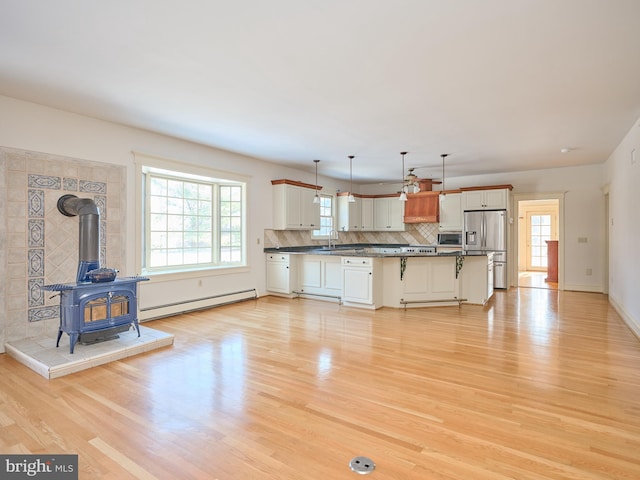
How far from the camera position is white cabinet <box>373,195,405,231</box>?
927 cm

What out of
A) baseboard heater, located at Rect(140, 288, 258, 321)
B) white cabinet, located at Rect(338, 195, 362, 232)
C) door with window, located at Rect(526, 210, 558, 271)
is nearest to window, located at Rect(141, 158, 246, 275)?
baseboard heater, located at Rect(140, 288, 258, 321)

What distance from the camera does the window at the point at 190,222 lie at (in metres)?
5.20

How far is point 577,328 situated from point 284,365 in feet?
12.5

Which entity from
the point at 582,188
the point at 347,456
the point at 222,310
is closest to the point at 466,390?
the point at 347,456

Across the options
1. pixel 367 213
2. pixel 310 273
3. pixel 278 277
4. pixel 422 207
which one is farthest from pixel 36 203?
pixel 422 207

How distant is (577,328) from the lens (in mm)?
4578

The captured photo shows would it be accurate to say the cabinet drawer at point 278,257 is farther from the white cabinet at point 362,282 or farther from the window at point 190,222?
the white cabinet at point 362,282

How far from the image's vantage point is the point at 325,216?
28.3ft

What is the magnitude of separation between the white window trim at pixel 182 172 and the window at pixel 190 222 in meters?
0.05

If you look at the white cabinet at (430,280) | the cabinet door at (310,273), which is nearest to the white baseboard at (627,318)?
the white cabinet at (430,280)

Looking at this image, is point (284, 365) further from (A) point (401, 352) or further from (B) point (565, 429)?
(B) point (565, 429)

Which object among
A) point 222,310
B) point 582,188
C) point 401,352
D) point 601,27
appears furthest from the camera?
point 582,188

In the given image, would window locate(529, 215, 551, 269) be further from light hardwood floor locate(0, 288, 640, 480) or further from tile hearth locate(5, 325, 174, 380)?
tile hearth locate(5, 325, 174, 380)

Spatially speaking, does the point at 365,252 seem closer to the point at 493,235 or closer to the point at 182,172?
the point at 493,235
